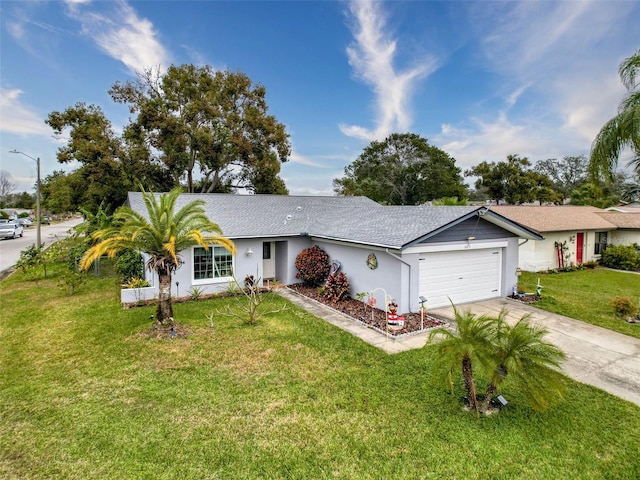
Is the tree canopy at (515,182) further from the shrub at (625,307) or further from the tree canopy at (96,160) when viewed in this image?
the tree canopy at (96,160)

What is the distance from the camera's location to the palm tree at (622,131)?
11172 millimetres

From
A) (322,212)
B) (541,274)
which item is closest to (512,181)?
(541,274)

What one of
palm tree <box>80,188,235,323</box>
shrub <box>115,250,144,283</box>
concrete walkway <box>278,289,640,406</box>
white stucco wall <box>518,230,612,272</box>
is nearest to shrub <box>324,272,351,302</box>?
concrete walkway <box>278,289,640,406</box>

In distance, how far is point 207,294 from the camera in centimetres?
1345

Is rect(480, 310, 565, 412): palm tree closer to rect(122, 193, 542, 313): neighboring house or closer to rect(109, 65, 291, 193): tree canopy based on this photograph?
rect(122, 193, 542, 313): neighboring house

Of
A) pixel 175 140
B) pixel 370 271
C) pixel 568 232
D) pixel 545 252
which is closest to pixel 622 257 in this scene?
pixel 568 232

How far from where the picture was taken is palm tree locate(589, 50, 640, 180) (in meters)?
11.2

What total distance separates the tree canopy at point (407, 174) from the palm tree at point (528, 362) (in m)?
43.2

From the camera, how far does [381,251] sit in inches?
440

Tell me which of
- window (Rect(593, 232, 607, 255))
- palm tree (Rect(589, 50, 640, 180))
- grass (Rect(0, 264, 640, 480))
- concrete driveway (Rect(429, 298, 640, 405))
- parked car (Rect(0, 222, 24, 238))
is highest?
palm tree (Rect(589, 50, 640, 180))

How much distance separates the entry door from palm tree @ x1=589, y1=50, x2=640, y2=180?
1332 cm

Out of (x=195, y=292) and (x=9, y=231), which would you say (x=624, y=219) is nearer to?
(x=195, y=292)

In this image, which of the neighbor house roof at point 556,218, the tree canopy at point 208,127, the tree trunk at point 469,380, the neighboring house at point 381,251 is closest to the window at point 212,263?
the neighboring house at point 381,251

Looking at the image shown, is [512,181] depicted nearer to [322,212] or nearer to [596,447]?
[322,212]
